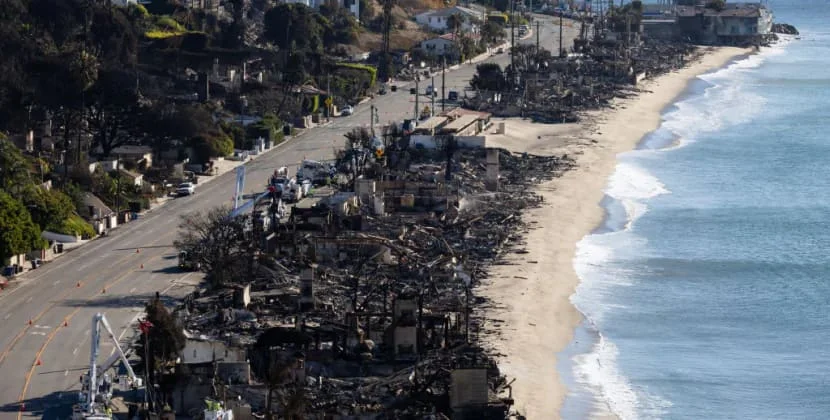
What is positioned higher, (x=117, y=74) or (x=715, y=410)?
(x=117, y=74)

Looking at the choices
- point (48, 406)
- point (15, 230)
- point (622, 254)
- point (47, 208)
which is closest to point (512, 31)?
point (622, 254)

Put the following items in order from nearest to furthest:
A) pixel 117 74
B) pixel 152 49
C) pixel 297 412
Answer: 1. pixel 297 412
2. pixel 117 74
3. pixel 152 49

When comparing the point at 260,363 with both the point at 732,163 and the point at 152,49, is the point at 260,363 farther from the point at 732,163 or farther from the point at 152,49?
the point at 152,49

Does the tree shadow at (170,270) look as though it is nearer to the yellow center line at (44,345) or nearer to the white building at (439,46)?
the yellow center line at (44,345)

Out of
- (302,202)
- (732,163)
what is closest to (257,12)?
(732,163)

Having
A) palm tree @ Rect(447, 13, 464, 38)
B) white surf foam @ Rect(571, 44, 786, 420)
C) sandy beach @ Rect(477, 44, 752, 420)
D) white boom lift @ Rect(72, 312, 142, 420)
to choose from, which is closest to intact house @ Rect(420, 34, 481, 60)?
palm tree @ Rect(447, 13, 464, 38)

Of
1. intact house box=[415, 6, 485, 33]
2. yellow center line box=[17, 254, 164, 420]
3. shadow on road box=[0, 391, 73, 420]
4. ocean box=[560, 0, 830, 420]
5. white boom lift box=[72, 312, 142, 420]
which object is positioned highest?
intact house box=[415, 6, 485, 33]

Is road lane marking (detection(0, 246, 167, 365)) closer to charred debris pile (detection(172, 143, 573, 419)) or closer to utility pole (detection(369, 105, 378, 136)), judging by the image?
charred debris pile (detection(172, 143, 573, 419))
